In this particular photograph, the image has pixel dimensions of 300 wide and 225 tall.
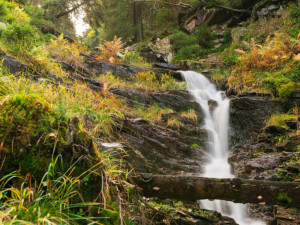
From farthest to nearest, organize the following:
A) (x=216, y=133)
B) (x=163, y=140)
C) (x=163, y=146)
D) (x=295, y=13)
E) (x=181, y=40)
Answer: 1. (x=181, y=40)
2. (x=295, y=13)
3. (x=216, y=133)
4. (x=163, y=140)
5. (x=163, y=146)

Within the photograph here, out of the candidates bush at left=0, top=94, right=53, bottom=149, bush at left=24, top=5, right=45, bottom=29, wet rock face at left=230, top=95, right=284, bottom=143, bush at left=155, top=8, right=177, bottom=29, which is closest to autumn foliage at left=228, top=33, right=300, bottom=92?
wet rock face at left=230, top=95, right=284, bottom=143

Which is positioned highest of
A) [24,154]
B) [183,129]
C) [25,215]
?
[183,129]

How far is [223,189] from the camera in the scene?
89.1 inches

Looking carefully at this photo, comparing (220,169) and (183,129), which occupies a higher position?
(183,129)

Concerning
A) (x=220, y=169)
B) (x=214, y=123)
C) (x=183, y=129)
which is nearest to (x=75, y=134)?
(x=220, y=169)

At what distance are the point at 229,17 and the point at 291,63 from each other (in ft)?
30.4

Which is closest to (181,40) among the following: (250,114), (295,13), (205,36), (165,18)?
(205,36)

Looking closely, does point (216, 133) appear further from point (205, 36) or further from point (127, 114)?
point (205, 36)

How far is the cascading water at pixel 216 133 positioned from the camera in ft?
13.5

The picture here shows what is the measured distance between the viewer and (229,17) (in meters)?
15.1

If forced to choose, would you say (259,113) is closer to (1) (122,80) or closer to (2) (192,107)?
(2) (192,107)

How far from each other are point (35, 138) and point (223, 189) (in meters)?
2.02

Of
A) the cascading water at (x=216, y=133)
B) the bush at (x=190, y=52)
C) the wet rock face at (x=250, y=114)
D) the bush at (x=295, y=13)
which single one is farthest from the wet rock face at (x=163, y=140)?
the bush at (x=295, y=13)

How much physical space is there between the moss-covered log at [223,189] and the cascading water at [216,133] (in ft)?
6.52
